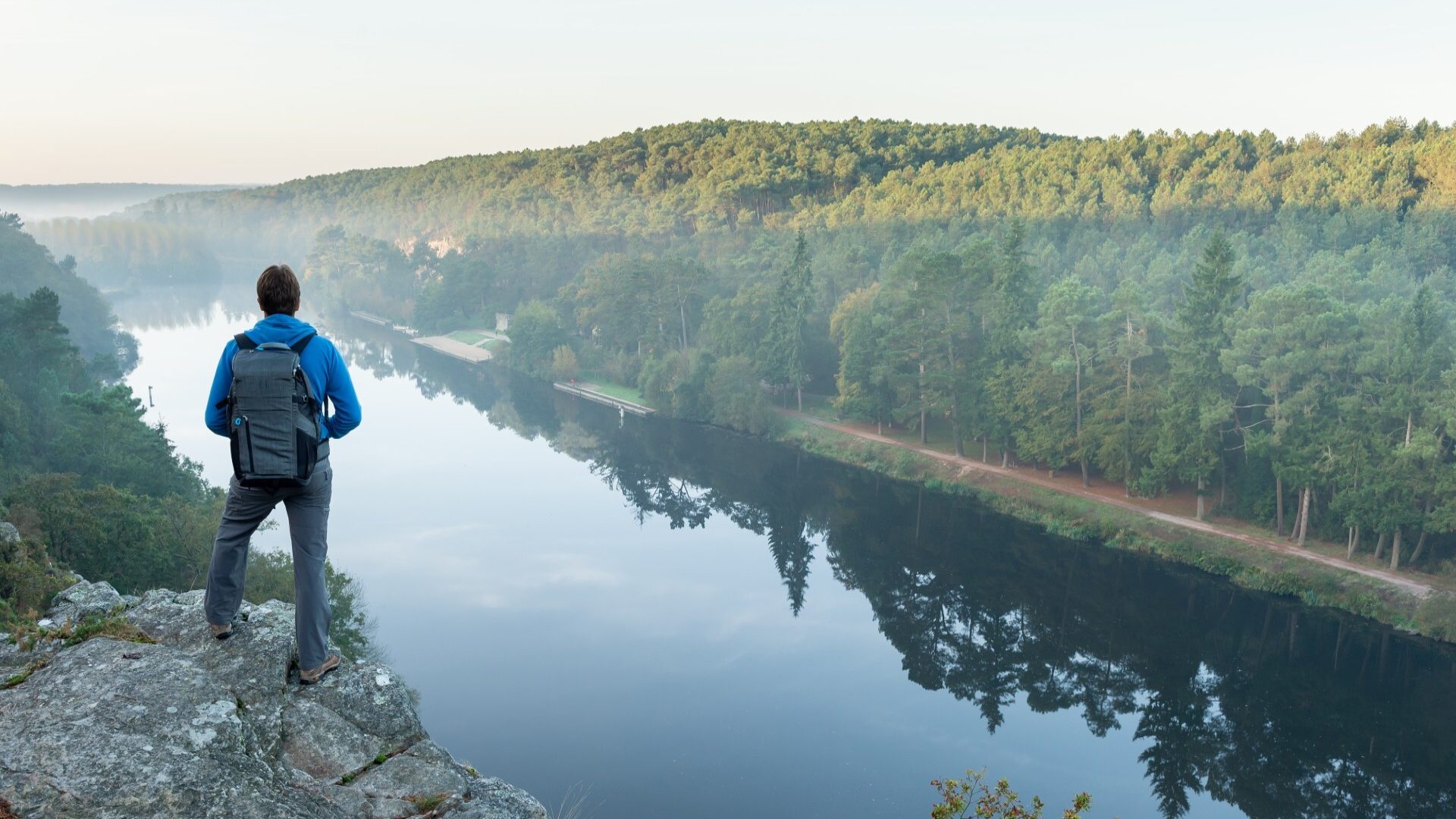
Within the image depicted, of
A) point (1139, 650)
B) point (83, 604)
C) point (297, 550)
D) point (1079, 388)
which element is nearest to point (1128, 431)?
point (1079, 388)

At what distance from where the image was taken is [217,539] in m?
6.20

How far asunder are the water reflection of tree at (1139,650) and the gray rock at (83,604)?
67.8ft

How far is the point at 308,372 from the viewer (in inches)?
231

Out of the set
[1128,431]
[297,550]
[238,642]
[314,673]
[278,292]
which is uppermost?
[278,292]

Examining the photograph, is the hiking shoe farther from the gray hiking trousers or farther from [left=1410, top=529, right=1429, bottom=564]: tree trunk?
[left=1410, top=529, right=1429, bottom=564]: tree trunk

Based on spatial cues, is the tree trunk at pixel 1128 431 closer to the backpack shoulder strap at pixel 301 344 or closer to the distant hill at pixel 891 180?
the distant hill at pixel 891 180

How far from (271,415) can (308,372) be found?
12.7 inches

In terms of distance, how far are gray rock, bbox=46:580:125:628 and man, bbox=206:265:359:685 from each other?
4.20ft

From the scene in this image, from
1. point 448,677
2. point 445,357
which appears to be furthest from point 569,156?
point 448,677

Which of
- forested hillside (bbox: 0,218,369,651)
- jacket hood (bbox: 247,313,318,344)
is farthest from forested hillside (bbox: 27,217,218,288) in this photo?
jacket hood (bbox: 247,313,318,344)

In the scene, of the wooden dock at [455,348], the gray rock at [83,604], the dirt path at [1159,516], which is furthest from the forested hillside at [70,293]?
the gray rock at [83,604]

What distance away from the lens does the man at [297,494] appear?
5.81m

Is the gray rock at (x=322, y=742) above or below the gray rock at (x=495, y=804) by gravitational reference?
above

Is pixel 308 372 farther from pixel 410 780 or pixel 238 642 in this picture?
pixel 410 780
